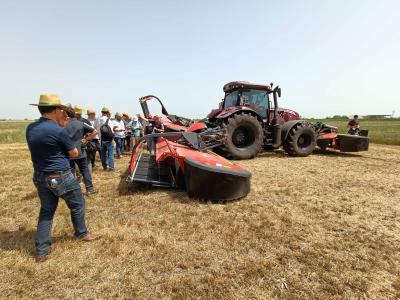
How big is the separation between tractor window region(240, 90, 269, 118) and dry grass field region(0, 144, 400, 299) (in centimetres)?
408

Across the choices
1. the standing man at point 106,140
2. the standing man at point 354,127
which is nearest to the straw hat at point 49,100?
the standing man at point 106,140

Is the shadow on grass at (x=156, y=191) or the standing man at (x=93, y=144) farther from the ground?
the standing man at (x=93, y=144)

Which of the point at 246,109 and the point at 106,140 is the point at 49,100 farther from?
the point at 246,109

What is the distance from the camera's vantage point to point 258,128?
7906 millimetres

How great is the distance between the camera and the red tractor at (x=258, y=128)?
783 centimetres

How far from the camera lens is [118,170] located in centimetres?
659

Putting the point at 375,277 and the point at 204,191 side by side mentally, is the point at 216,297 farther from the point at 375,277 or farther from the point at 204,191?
the point at 204,191

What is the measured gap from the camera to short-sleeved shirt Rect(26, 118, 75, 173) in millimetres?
2533

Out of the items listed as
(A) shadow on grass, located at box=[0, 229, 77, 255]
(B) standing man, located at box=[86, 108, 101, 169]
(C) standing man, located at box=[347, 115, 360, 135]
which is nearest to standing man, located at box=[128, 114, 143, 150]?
(B) standing man, located at box=[86, 108, 101, 169]

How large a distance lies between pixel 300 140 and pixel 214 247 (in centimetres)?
698

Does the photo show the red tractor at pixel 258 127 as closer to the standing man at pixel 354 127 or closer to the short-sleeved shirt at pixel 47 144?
the standing man at pixel 354 127

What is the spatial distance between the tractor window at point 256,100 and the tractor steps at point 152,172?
13.6ft

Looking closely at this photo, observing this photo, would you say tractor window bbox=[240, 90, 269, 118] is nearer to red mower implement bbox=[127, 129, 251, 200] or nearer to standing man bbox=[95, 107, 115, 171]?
red mower implement bbox=[127, 129, 251, 200]

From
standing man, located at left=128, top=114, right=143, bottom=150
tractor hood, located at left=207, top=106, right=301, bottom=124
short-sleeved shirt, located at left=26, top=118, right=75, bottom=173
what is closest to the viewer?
short-sleeved shirt, located at left=26, top=118, right=75, bottom=173
